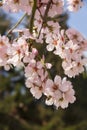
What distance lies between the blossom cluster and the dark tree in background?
3493 mm

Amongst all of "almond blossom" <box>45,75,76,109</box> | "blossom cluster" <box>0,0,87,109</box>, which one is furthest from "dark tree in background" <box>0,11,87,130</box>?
"almond blossom" <box>45,75,76,109</box>

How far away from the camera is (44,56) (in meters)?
1.79

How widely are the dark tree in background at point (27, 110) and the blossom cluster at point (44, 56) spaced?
3493 millimetres

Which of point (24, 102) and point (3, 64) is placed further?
point (24, 102)

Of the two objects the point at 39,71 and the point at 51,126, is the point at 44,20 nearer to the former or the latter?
the point at 39,71

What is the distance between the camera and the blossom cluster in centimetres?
174

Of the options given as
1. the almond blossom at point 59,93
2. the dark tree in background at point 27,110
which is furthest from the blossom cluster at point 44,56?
the dark tree in background at point 27,110

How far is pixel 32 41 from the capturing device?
1.77 meters

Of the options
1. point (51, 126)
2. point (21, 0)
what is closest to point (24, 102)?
point (51, 126)

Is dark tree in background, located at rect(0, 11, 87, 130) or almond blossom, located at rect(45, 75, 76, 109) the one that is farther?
dark tree in background, located at rect(0, 11, 87, 130)

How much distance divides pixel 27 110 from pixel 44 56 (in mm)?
13337

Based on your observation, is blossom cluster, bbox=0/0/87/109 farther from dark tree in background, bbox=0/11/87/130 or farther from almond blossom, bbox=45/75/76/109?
dark tree in background, bbox=0/11/87/130

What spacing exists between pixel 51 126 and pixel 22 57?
6.09m

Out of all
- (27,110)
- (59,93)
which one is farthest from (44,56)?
(27,110)
